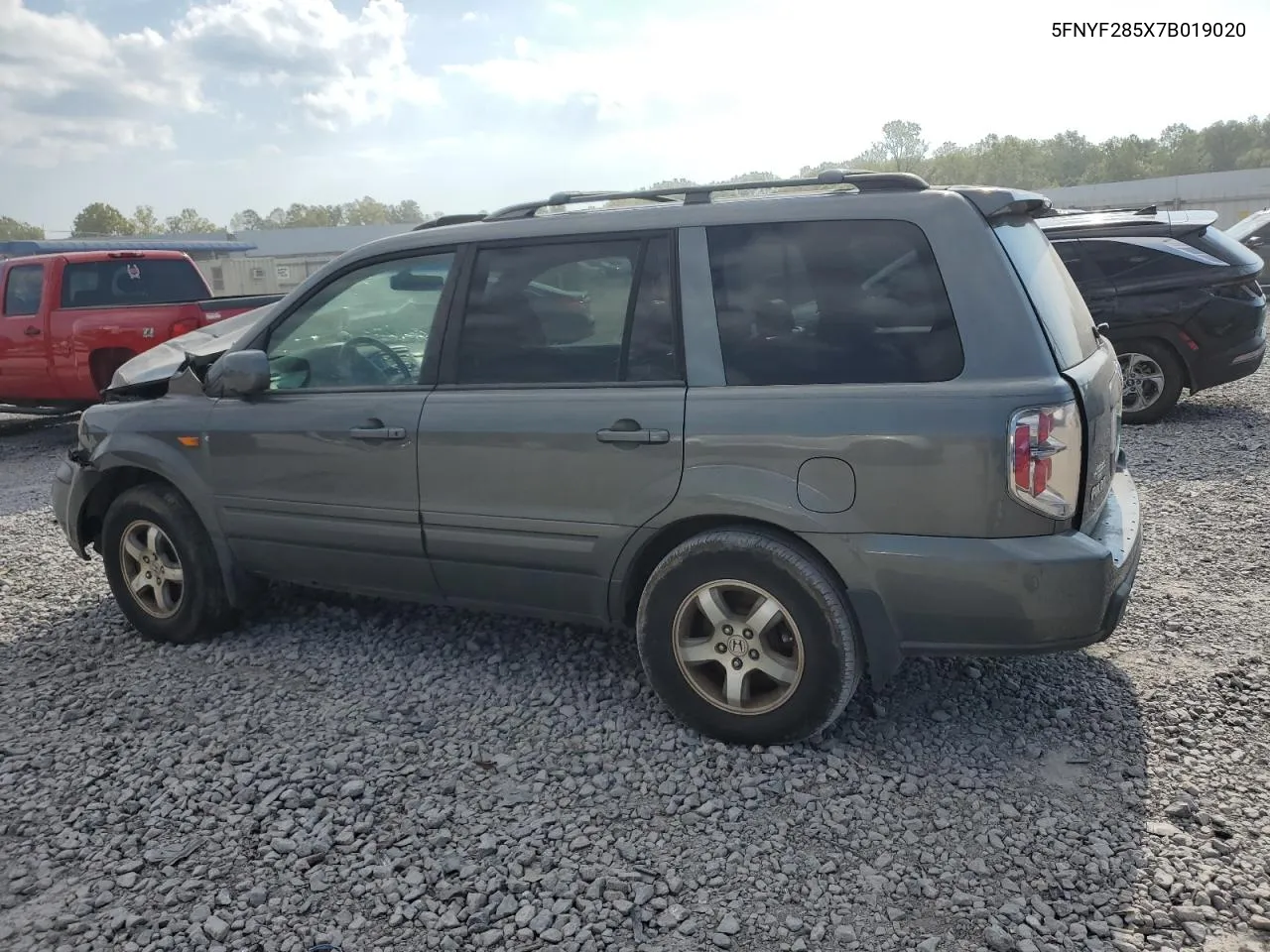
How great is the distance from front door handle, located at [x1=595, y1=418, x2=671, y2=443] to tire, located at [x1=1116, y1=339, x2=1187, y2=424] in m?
6.41

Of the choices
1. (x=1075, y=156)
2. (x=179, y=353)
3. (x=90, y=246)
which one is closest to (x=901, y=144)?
(x=1075, y=156)

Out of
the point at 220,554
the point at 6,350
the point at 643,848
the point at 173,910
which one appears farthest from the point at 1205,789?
the point at 6,350

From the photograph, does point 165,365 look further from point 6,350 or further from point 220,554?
point 6,350

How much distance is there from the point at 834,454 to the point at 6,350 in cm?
1076

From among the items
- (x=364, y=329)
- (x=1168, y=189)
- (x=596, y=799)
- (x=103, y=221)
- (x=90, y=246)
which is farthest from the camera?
(x=103, y=221)

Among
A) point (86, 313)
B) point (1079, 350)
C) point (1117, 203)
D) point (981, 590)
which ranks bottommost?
point (981, 590)

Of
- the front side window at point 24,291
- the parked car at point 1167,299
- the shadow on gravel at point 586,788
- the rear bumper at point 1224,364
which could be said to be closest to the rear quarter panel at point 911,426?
the shadow on gravel at point 586,788

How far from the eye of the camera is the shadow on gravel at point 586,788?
2.87 m

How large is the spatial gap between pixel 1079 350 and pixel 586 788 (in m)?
2.23

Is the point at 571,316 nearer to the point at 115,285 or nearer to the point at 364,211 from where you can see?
the point at 115,285

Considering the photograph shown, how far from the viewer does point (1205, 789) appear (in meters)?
3.26

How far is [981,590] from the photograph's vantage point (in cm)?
318

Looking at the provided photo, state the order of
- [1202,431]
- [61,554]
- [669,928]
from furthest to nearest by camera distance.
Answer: [1202,431] < [61,554] < [669,928]

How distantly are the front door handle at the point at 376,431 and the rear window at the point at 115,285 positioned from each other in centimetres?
777
